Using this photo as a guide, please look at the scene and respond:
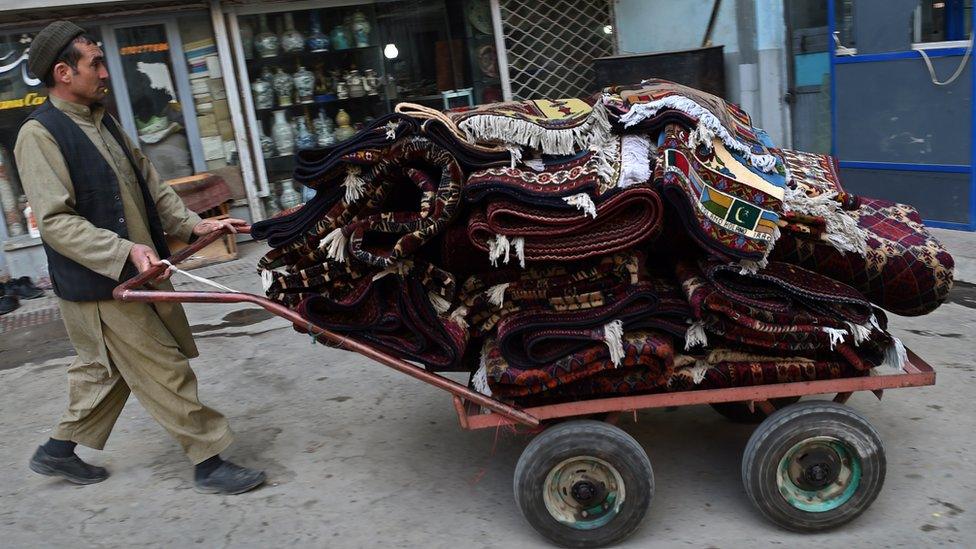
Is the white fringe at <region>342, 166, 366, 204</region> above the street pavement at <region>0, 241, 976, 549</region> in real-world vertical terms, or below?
above

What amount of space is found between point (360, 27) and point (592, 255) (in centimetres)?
583

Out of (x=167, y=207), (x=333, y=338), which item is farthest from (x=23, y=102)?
(x=333, y=338)

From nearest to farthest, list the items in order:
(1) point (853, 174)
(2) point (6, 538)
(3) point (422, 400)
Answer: (2) point (6, 538)
(3) point (422, 400)
(1) point (853, 174)

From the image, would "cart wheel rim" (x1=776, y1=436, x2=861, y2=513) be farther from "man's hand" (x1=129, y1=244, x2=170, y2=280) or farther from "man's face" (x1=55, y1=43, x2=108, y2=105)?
"man's face" (x1=55, y1=43, x2=108, y2=105)

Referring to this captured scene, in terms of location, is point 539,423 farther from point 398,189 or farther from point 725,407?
point 725,407

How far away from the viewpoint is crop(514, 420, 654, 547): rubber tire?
2953 millimetres

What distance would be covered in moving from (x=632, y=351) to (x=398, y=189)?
0.99 metres

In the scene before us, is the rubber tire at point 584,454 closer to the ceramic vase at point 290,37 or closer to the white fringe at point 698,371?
the white fringe at point 698,371

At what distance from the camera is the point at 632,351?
294cm

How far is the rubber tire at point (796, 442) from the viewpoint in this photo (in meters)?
2.96

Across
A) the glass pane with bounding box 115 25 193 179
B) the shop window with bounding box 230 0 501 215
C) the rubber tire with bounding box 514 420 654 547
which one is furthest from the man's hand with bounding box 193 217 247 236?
the shop window with bounding box 230 0 501 215

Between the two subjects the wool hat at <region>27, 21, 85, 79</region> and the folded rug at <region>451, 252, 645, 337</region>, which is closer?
the folded rug at <region>451, 252, 645, 337</region>

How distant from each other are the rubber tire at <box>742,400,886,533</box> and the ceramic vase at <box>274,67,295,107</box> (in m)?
6.04

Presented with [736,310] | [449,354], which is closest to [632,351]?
[736,310]
